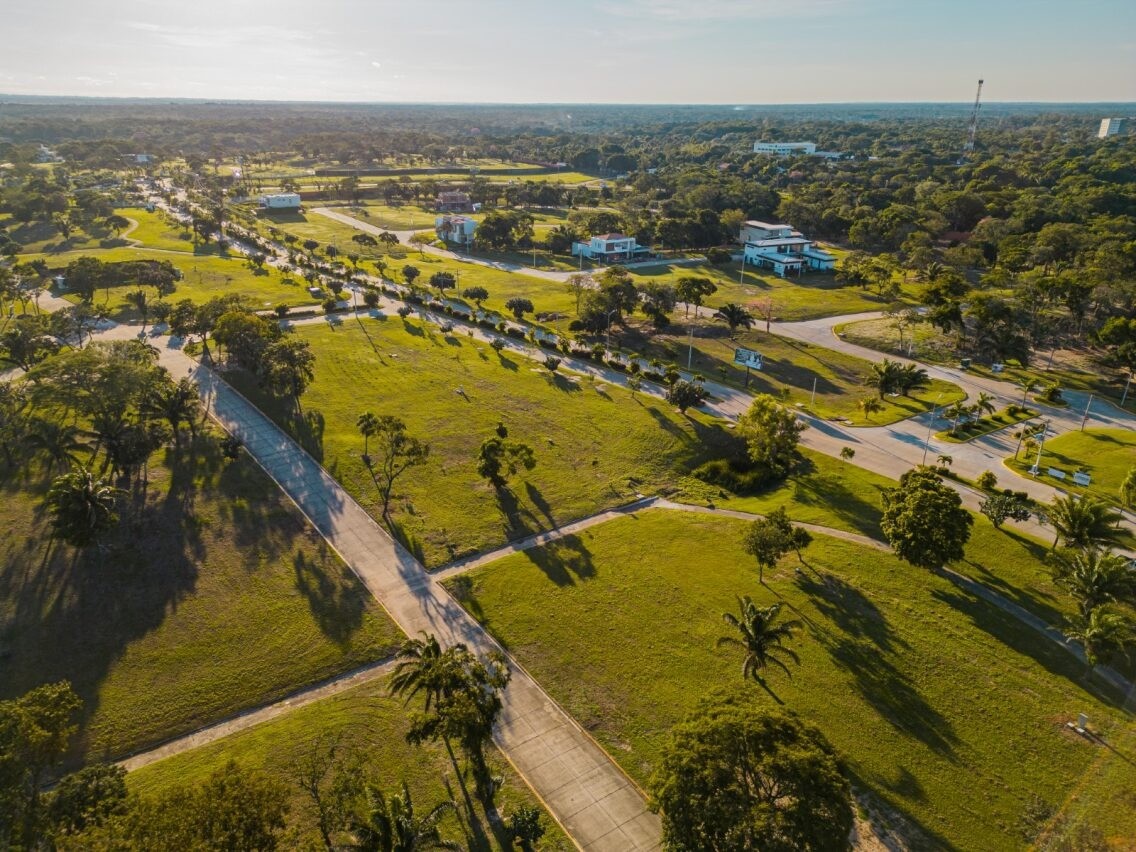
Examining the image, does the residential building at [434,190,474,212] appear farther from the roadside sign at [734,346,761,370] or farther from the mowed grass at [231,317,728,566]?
the roadside sign at [734,346,761,370]

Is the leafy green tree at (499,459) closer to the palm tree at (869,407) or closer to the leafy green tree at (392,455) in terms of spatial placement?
the leafy green tree at (392,455)

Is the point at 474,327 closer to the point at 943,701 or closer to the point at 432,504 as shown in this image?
the point at 432,504

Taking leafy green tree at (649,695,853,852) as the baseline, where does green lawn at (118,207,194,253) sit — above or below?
above

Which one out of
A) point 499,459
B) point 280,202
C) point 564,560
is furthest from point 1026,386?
point 280,202

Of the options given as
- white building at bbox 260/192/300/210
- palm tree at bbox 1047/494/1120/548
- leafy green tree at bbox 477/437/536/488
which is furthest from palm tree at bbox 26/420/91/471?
white building at bbox 260/192/300/210

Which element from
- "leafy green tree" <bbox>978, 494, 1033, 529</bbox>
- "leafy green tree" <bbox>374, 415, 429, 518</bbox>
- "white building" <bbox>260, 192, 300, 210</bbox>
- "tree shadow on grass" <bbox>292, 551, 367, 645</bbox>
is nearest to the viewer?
"tree shadow on grass" <bbox>292, 551, 367, 645</bbox>

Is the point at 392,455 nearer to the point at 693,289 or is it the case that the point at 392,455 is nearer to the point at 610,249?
the point at 693,289
